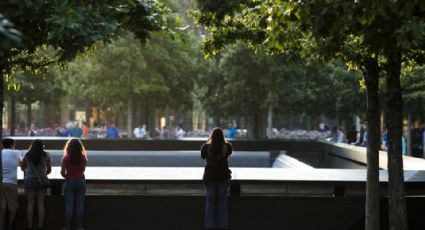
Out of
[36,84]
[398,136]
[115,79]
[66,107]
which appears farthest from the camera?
[66,107]

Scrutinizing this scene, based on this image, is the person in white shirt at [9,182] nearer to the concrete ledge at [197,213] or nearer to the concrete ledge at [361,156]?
the concrete ledge at [197,213]

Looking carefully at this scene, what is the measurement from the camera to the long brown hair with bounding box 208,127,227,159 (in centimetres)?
1018

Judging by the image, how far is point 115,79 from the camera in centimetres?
4375

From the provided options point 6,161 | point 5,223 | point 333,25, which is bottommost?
point 5,223

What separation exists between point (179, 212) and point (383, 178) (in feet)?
11.1

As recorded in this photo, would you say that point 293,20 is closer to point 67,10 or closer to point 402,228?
point 67,10

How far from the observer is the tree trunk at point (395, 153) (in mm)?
8516

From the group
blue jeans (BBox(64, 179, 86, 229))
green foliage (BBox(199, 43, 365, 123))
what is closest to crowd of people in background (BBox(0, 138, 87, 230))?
blue jeans (BBox(64, 179, 86, 229))

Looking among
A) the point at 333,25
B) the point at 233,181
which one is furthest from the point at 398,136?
the point at 233,181

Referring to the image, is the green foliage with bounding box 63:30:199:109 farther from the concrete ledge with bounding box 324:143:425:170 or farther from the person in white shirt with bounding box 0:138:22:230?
the person in white shirt with bounding box 0:138:22:230

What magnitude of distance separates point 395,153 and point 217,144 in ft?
8.76

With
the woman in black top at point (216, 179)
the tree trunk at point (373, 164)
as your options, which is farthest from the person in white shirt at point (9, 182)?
the tree trunk at point (373, 164)

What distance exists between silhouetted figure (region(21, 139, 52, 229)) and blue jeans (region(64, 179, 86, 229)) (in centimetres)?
44

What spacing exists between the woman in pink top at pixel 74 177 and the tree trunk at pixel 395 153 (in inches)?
171
